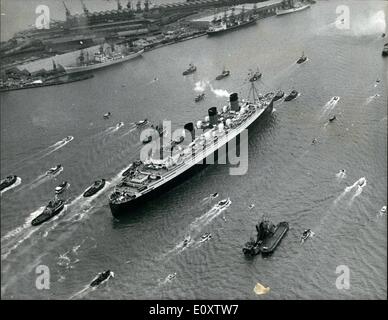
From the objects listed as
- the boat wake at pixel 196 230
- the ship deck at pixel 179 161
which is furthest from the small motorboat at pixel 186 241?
the ship deck at pixel 179 161

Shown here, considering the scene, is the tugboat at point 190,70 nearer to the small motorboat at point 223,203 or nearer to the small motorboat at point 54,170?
the small motorboat at point 54,170

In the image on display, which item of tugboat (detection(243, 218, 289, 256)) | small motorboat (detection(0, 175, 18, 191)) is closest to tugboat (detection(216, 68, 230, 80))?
small motorboat (detection(0, 175, 18, 191))

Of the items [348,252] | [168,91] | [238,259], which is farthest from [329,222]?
[168,91]

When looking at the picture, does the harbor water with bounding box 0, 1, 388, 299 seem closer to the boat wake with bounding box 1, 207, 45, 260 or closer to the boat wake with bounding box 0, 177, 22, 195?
the boat wake with bounding box 1, 207, 45, 260

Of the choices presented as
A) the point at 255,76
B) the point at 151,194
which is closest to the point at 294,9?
the point at 255,76

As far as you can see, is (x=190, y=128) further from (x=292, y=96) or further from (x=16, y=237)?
(x=16, y=237)
